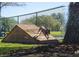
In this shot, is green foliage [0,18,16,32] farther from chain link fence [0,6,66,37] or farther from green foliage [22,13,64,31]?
green foliage [22,13,64,31]

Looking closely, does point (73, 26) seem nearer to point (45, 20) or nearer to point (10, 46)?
point (45, 20)

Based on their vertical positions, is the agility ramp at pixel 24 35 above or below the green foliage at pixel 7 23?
below

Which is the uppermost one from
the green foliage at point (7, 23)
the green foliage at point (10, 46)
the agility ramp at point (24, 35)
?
the green foliage at point (7, 23)

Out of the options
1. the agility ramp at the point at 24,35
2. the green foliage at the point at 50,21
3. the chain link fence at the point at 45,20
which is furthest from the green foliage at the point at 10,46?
the green foliage at the point at 50,21

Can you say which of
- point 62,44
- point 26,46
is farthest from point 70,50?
point 26,46

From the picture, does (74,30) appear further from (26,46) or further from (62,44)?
(26,46)

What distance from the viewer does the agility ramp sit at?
27.0ft

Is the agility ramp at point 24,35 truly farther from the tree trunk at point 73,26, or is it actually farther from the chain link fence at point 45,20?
the tree trunk at point 73,26

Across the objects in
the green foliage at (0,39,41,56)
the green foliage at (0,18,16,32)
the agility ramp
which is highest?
the green foliage at (0,18,16,32)

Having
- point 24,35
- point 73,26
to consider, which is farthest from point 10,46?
point 73,26

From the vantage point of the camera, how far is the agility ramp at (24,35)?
823 cm

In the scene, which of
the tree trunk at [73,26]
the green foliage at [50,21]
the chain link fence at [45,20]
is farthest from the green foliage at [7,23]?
the tree trunk at [73,26]

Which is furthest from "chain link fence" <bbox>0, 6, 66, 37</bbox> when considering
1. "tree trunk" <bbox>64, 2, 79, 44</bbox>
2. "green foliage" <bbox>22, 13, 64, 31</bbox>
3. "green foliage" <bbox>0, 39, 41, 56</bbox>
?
"green foliage" <bbox>0, 39, 41, 56</bbox>

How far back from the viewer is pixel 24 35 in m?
8.28
